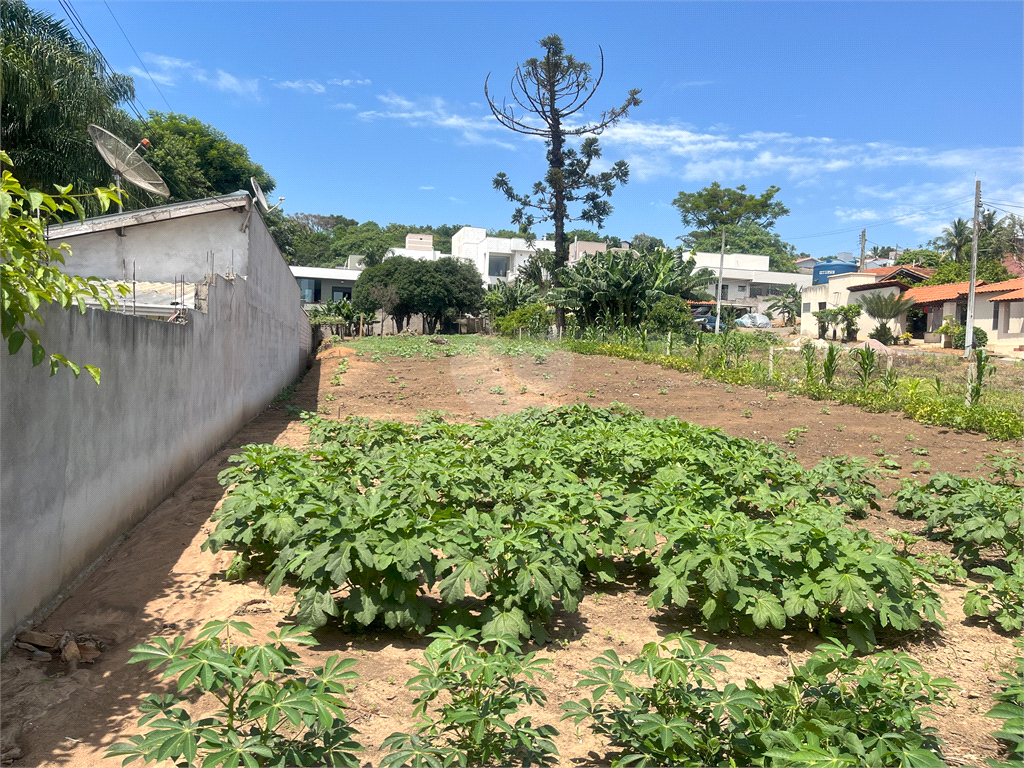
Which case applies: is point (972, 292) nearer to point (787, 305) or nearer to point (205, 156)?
point (787, 305)

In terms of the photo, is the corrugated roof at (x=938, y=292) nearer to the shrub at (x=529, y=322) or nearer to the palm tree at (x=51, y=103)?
the shrub at (x=529, y=322)

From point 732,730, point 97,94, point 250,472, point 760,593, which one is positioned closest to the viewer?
point 732,730

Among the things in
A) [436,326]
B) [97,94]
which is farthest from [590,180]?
[97,94]

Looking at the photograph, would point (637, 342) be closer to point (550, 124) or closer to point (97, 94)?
point (550, 124)

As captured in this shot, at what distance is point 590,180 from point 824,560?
3408 cm

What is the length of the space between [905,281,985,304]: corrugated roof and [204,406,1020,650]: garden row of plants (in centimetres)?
3619

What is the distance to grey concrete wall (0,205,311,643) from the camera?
3.79 metres

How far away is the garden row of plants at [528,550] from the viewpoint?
389 centimetres

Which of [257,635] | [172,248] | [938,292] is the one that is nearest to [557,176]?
[938,292]

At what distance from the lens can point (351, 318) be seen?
156 feet

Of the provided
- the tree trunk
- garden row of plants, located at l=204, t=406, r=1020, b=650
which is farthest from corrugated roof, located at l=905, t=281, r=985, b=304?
garden row of plants, located at l=204, t=406, r=1020, b=650

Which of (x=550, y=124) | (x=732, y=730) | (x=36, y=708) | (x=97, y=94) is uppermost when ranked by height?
(x=550, y=124)

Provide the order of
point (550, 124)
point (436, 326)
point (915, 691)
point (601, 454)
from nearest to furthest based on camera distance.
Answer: point (915, 691), point (601, 454), point (550, 124), point (436, 326)

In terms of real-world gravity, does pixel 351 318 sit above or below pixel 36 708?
above
